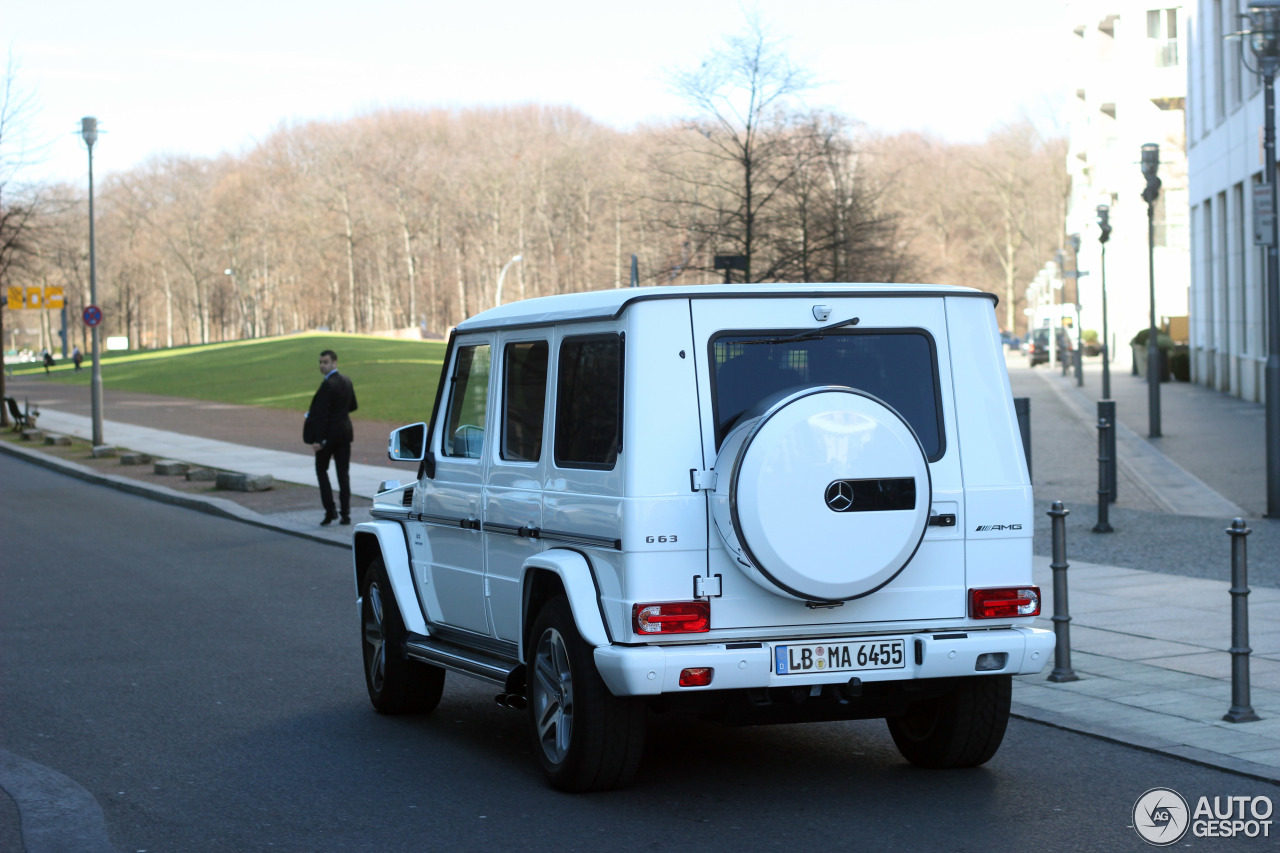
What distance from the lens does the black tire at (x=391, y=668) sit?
299 inches

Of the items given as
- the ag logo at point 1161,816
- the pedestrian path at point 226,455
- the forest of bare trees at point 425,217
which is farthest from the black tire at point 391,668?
the forest of bare trees at point 425,217

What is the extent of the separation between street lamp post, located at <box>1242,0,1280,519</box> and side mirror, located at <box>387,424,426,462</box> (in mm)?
10826

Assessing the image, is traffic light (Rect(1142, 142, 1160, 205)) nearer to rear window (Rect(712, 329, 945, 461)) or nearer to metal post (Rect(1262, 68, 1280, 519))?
metal post (Rect(1262, 68, 1280, 519))

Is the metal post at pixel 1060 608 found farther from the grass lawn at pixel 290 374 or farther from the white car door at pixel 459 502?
the grass lawn at pixel 290 374

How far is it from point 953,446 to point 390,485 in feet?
11.7

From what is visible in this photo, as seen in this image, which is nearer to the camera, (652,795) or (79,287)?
(652,795)

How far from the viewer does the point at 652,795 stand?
5.98 meters

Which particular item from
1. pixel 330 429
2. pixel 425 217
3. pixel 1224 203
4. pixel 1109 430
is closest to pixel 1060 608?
pixel 1109 430

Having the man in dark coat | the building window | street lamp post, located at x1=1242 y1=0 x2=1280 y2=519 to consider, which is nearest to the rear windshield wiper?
street lamp post, located at x1=1242 y1=0 x2=1280 y2=519

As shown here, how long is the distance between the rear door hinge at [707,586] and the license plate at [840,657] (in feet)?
1.00

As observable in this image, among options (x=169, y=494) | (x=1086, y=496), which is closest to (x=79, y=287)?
(x=169, y=494)

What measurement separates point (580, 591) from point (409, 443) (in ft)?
7.06

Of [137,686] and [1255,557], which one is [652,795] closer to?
[137,686]

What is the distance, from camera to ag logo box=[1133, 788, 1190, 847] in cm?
532
